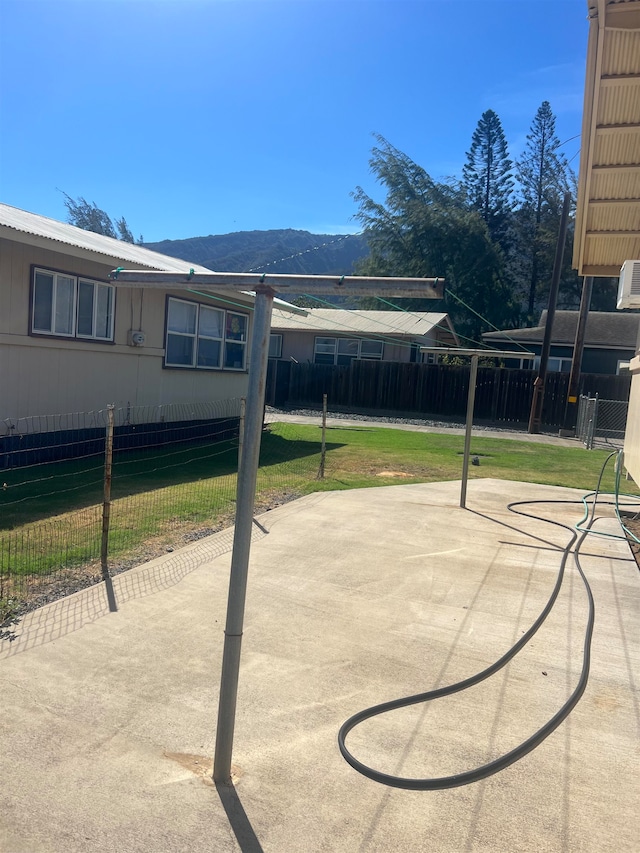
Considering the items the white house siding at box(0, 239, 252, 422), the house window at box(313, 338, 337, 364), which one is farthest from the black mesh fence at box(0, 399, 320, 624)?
the house window at box(313, 338, 337, 364)

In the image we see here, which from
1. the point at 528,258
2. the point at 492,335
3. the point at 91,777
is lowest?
the point at 91,777

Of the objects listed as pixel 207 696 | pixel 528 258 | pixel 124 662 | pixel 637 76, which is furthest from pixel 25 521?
pixel 528 258

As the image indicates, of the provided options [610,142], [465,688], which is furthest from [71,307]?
[465,688]

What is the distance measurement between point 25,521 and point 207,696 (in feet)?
12.3

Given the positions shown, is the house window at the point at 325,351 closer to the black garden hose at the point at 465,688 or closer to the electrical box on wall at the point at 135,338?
the electrical box on wall at the point at 135,338

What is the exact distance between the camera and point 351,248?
10638cm

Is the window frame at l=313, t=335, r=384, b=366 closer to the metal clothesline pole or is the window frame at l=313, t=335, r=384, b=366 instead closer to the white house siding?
the white house siding

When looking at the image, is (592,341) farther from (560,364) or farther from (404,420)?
(404,420)

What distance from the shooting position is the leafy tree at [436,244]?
4362cm

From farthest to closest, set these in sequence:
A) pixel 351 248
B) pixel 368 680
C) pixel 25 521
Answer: pixel 351 248 → pixel 25 521 → pixel 368 680

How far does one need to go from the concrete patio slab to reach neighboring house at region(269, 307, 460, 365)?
20648 millimetres

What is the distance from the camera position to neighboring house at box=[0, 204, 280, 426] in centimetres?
894

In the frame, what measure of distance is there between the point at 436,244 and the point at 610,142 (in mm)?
37599

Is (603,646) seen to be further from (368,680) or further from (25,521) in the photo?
(25,521)
